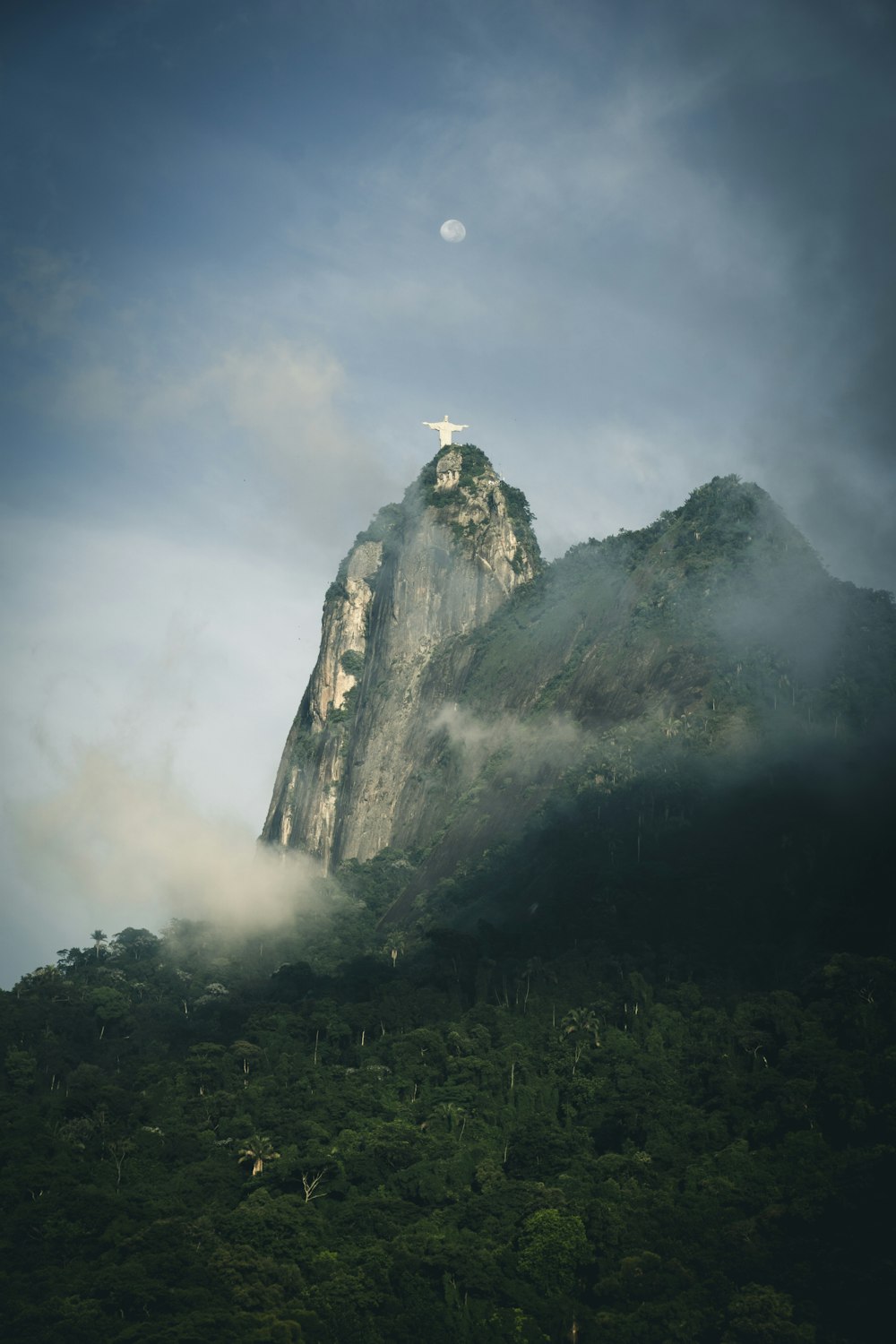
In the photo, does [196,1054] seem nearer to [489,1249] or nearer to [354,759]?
[489,1249]

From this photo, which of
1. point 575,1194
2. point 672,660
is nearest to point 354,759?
point 672,660

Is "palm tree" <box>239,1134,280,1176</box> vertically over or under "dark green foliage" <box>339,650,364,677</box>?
under

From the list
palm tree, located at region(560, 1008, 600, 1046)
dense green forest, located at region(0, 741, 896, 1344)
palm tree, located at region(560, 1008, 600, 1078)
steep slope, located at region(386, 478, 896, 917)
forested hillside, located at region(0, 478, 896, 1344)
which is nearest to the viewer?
dense green forest, located at region(0, 741, 896, 1344)

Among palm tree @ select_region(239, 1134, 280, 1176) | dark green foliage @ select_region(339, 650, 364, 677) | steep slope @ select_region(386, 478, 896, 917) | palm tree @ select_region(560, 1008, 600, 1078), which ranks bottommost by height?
palm tree @ select_region(239, 1134, 280, 1176)

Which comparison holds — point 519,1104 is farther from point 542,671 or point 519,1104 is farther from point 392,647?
point 392,647

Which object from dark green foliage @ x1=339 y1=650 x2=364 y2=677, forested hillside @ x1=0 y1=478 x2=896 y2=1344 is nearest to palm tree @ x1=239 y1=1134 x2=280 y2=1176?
forested hillside @ x1=0 y1=478 x2=896 y2=1344

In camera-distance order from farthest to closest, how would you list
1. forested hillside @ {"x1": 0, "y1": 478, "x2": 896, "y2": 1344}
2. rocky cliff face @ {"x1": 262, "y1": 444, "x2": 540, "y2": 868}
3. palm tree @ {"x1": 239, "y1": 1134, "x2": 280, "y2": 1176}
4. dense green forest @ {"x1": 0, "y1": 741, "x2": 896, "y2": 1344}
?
rocky cliff face @ {"x1": 262, "y1": 444, "x2": 540, "y2": 868}
palm tree @ {"x1": 239, "y1": 1134, "x2": 280, "y2": 1176}
forested hillside @ {"x1": 0, "y1": 478, "x2": 896, "y2": 1344}
dense green forest @ {"x1": 0, "y1": 741, "x2": 896, "y2": 1344}

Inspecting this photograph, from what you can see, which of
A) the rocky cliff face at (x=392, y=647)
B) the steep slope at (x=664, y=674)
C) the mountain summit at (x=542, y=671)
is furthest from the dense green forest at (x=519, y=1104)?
the rocky cliff face at (x=392, y=647)

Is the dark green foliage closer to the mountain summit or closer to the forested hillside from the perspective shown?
the mountain summit
